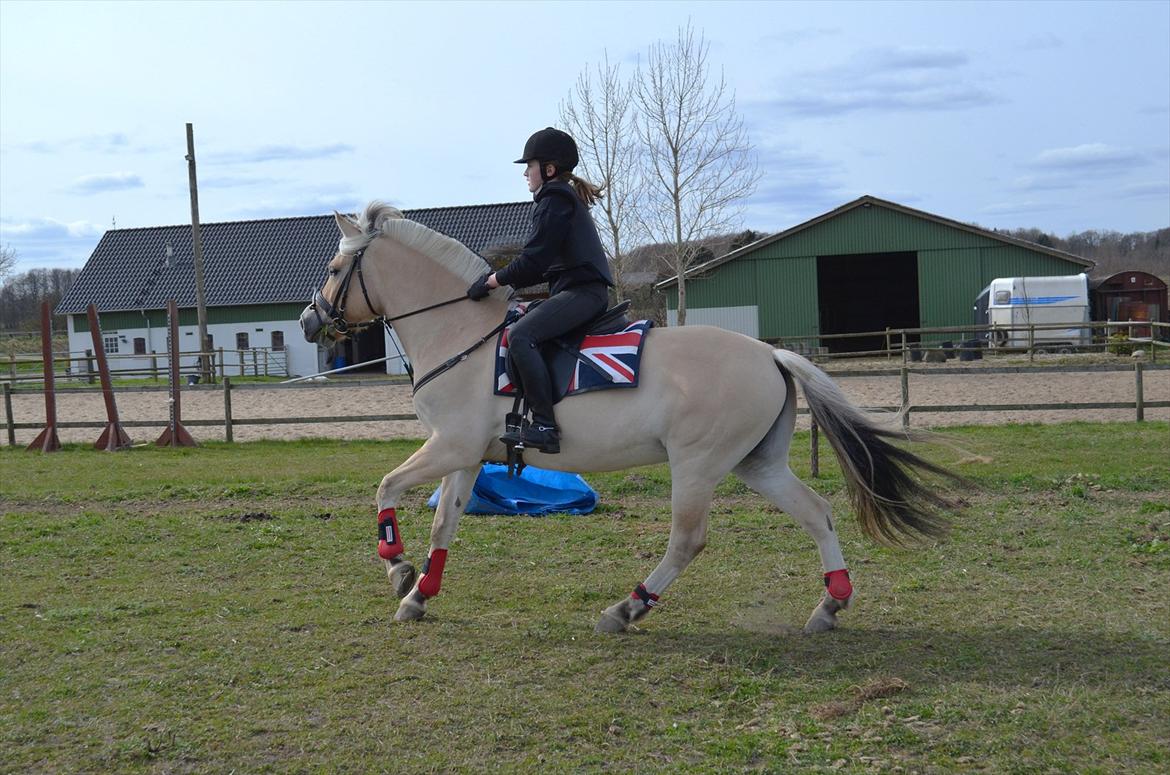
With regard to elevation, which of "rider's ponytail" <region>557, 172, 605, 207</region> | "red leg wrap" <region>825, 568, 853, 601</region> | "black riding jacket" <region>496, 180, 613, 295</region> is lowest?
"red leg wrap" <region>825, 568, 853, 601</region>

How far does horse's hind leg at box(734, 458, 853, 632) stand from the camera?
19.4ft

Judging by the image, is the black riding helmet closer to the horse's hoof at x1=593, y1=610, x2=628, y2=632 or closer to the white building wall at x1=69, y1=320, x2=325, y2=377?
the horse's hoof at x1=593, y1=610, x2=628, y2=632

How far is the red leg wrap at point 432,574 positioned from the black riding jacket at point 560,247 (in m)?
1.74

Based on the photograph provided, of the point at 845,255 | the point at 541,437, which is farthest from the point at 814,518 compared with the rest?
the point at 845,255

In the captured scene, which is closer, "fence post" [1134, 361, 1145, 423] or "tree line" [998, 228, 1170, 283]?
"fence post" [1134, 361, 1145, 423]

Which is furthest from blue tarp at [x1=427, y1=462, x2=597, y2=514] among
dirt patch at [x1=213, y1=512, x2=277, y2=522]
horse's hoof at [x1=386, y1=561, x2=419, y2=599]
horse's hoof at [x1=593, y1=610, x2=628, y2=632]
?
horse's hoof at [x1=593, y1=610, x2=628, y2=632]

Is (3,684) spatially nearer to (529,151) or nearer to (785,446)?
(529,151)

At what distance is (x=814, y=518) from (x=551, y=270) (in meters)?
2.12

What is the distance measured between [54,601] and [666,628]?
4.03 metres

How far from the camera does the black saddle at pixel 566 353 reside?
5949mm

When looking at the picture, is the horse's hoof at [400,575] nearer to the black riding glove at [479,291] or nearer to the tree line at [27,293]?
the black riding glove at [479,291]

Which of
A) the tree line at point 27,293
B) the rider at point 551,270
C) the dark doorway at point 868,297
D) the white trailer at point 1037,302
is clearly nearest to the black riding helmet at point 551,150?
the rider at point 551,270

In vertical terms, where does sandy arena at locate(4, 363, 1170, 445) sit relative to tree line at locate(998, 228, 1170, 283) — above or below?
below

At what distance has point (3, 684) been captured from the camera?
5.07m
